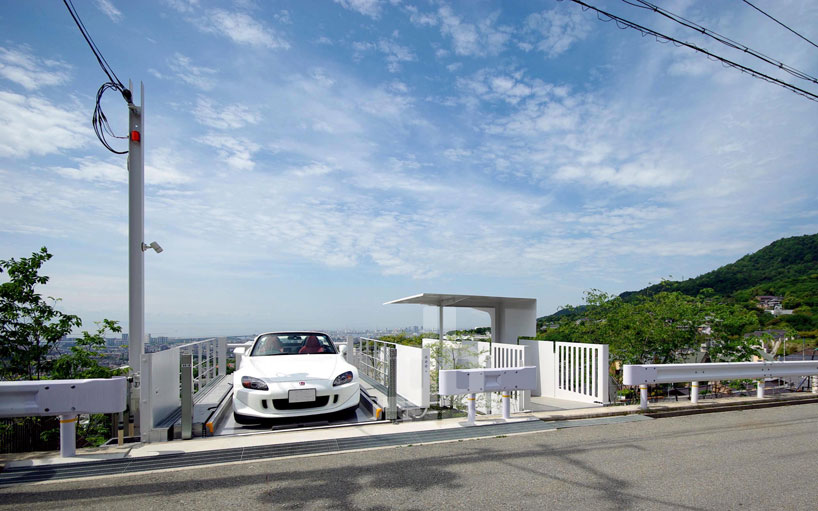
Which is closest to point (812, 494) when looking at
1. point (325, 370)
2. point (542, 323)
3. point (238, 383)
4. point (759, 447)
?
point (759, 447)

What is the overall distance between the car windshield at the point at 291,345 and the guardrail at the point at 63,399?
3.30 m

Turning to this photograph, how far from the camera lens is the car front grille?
23.2 ft

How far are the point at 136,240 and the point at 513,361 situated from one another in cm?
730

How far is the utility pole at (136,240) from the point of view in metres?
7.15

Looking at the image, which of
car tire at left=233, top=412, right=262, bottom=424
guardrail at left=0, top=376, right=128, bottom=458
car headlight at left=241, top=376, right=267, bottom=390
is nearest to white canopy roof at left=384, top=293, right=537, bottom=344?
car headlight at left=241, top=376, right=267, bottom=390

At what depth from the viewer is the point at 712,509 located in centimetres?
391

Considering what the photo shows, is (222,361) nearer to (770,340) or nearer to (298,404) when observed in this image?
(298,404)

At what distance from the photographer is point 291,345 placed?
9.30m

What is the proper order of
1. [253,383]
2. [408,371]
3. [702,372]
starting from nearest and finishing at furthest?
[253,383]
[702,372]
[408,371]

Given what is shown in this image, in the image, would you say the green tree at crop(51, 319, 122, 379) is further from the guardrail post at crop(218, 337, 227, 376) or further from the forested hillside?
the forested hillside

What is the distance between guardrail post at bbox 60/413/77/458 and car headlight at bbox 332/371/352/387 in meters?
3.32

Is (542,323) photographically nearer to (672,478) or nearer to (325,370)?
(325,370)

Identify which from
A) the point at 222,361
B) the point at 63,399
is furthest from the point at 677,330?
the point at 222,361

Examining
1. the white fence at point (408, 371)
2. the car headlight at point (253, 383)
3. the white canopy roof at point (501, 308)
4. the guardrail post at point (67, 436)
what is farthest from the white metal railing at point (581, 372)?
the guardrail post at point (67, 436)
